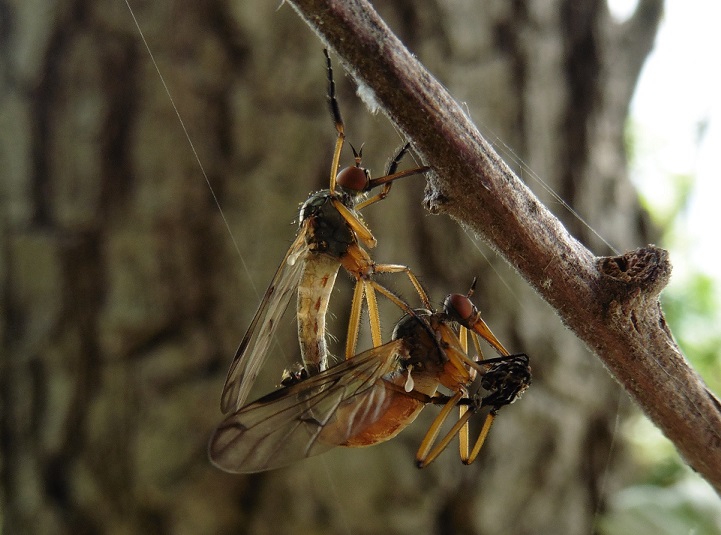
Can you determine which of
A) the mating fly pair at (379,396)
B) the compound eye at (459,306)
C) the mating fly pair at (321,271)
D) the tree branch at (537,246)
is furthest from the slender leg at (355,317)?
the tree branch at (537,246)

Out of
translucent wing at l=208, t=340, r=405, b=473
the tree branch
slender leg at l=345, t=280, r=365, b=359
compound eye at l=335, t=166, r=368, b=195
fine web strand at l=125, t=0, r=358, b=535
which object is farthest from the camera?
fine web strand at l=125, t=0, r=358, b=535

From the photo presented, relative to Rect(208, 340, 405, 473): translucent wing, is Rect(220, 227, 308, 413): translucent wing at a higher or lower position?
higher

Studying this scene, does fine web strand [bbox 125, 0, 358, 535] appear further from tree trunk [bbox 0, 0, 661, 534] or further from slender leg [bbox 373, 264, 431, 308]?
slender leg [bbox 373, 264, 431, 308]

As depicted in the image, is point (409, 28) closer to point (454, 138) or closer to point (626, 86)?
point (626, 86)

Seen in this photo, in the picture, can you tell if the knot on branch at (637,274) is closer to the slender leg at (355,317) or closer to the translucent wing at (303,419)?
the translucent wing at (303,419)

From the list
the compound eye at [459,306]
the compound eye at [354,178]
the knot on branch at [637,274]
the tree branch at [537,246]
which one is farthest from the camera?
the compound eye at [354,178]

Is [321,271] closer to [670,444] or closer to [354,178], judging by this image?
[354,178]

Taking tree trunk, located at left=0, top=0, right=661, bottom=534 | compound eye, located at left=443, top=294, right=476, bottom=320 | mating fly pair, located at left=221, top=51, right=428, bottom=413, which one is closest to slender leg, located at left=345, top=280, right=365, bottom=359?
mating fly pair, located at left=221, top=51, right=428, bottom=413
